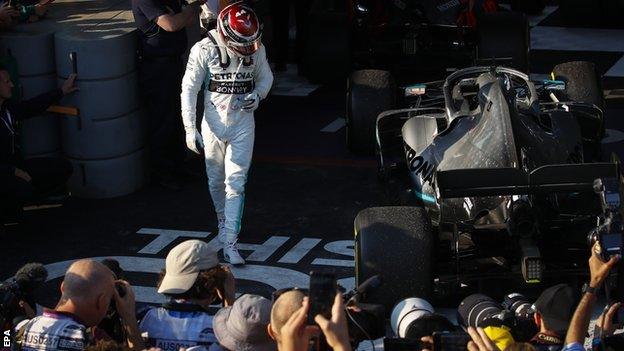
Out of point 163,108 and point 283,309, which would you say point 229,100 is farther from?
point 283,309

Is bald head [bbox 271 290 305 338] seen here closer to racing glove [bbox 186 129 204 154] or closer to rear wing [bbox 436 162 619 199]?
rear wing [bbox 436 162 619 199]

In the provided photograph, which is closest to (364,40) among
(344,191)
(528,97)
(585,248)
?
(344,191)

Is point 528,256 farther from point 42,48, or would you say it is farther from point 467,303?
point 42,48

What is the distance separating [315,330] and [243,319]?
610mm

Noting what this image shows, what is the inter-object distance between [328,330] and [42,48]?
663cm

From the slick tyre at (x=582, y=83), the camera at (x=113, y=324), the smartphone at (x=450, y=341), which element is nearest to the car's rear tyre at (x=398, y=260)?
the camera at (x=113, y=324)

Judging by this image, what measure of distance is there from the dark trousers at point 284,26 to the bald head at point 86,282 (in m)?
9.33

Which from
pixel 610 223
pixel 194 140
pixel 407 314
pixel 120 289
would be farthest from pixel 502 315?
pixel 194 140

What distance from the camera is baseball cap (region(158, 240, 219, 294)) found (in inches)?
263

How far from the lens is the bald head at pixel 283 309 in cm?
561

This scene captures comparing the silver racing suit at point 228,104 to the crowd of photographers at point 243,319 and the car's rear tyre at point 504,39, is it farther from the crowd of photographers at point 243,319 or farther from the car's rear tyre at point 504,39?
the car's rear tyre at point 504,39

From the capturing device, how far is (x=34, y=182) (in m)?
10.8

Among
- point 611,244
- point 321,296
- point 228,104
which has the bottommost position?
point 228,104

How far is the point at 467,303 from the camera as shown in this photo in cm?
711
